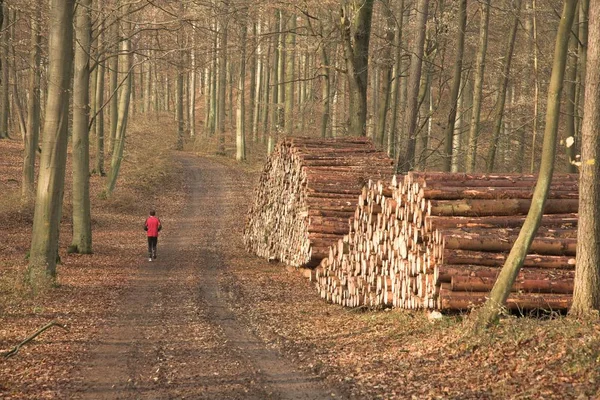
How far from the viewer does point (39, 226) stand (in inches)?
618

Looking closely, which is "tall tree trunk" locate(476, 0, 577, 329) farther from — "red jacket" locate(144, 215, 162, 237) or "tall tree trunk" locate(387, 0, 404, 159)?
"tall tree trunk" locate(387, 0, 404, 159)

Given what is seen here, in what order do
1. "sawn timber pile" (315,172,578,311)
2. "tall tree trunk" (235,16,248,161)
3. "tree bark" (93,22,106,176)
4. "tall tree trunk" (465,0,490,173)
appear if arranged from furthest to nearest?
"tall tree trunk" (235,16,248,161)
"tree bark" (93,22,106,176)
"tall tree trunk" (465,0,490,173)
"sawn timber pile" (315,172,578,311)

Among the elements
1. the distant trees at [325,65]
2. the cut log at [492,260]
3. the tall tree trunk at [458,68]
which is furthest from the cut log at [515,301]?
the tall tree trunk at [458,68]

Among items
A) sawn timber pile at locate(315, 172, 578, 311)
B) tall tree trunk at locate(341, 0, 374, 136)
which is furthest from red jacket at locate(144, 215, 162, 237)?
sawn timber pile at locate(315, 172, 578, 311)

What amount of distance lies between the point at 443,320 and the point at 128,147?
38350 mm

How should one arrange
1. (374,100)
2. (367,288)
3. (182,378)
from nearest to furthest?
(182,378), (367,288), (374,100)

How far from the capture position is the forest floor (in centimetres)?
823

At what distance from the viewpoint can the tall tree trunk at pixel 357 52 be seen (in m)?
22.7

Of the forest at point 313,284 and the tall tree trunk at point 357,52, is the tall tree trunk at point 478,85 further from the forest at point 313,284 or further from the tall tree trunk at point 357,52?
the tall tree trunk at point 357,52

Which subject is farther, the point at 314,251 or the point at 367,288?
the point at 314,251

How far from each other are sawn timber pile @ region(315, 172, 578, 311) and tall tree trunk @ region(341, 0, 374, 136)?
9.23 m

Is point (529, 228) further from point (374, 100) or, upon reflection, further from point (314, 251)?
point (374, 100)

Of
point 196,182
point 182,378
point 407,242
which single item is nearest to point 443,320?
point 407,242

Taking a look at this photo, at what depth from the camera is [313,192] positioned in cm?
1858
